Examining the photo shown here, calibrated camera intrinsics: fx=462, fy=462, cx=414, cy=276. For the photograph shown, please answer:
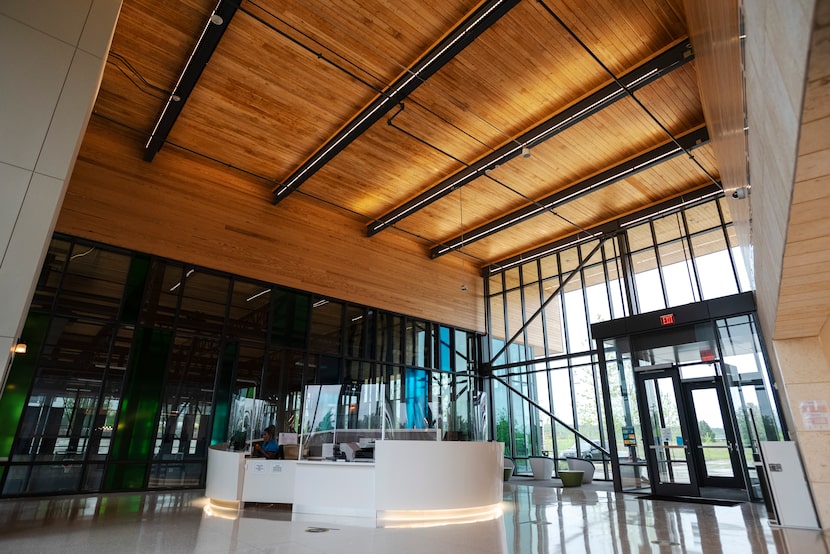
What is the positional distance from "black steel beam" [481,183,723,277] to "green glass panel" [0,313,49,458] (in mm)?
12274

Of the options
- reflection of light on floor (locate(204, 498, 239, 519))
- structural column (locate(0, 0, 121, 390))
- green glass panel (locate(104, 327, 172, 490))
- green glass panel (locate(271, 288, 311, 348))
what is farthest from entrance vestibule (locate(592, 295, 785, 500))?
structural column (locate(0, 0, 121, 390))

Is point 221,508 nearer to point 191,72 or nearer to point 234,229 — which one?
point 234,229

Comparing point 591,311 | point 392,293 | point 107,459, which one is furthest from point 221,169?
point 591,311

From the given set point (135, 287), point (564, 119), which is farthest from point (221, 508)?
point (564, 119)

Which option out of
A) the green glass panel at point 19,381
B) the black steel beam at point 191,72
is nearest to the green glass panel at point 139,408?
the green glass panel at point 19,381

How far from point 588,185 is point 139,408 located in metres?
10.5

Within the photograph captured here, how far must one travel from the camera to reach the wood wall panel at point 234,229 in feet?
29.7

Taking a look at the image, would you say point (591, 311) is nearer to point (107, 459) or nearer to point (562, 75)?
point (562, 75)

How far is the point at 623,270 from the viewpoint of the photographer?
40.9 feet

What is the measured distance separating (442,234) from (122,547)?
10969mm

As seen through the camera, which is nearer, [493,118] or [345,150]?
[493,118]

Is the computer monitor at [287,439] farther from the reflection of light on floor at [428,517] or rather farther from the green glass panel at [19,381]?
the green glass panel at [19,381]

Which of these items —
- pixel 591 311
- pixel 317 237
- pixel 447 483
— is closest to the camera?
pixel 447 483

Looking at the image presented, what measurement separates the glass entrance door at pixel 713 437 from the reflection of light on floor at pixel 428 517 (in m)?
4.92
